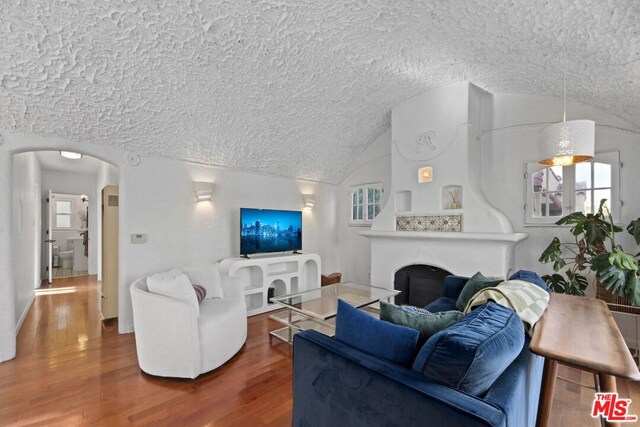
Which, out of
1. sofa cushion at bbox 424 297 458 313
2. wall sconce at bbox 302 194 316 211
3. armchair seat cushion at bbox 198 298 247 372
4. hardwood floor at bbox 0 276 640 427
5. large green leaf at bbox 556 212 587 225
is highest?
wall sconce at bbox 302 194 316 211

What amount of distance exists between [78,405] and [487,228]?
404 centimetres

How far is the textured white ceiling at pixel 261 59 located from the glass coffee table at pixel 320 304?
85.6 inches

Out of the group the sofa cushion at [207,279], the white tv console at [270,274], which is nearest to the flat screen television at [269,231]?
the white tv console at [270,274]

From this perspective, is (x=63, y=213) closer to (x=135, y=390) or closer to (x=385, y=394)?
(x=135, y=390)

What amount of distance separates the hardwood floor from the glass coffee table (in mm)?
249

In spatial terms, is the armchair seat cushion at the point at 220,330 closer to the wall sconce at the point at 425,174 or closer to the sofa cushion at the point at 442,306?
the sofa cushion at the point at 442,306

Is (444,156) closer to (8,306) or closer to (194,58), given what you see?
(194,58)

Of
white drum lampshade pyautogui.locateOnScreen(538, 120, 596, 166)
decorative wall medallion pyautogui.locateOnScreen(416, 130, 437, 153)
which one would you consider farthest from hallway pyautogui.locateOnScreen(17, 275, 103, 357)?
white drum lampshade pyautogui.locateOnScreen(538, 120, 596, 166)

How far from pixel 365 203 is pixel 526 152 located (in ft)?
8.15

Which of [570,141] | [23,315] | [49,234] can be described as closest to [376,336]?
[570,141]

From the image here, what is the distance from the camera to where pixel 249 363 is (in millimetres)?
2619

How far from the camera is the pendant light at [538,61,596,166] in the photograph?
2.13 meters

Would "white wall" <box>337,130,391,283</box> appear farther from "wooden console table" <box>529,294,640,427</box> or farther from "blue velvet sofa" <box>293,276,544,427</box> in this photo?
"blue velvet sofa" <box>293,276,544,427</box>

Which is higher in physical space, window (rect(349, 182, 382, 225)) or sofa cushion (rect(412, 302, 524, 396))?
window (rect(349, 182, 382, 225))
